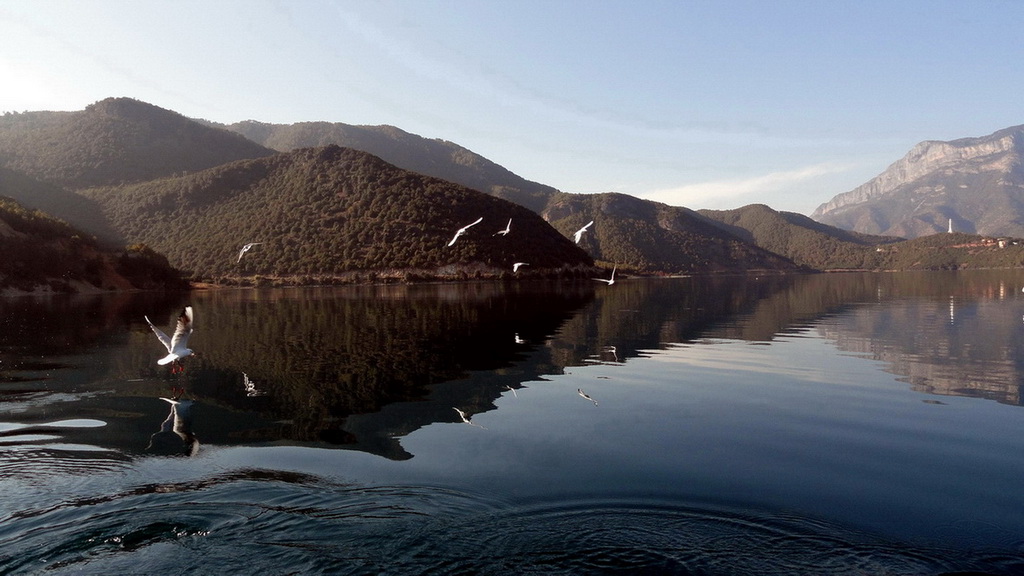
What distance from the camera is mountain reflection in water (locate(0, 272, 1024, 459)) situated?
50.4 feet

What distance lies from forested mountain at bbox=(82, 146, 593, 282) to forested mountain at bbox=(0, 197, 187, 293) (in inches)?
703

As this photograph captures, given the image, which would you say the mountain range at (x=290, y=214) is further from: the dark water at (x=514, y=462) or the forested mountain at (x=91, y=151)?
the dark water at (x=514, y=462)

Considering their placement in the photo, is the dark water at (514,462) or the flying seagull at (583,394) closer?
the dark water at (514,462)

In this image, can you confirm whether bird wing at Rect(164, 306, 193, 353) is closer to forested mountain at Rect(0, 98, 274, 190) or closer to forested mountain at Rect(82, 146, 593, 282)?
forested mountain at Rect(82, 146, 593, 282)

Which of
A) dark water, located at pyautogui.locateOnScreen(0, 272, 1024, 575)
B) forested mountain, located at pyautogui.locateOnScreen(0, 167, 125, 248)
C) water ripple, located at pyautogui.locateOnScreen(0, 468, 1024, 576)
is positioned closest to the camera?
water ripple, located at pyautogui.locateOnScreen(0, 468, 1024, 576)

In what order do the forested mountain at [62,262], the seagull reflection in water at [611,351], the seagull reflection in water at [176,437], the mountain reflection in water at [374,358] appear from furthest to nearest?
the forested mountain at [62,262], the seagull reflection in water at [611,351], the mountain reflection in water at [374,358], the seagull reflection in water at [176,437]

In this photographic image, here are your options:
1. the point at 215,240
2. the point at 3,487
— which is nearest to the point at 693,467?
the point at 3,487

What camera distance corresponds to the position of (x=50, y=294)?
79.8 m

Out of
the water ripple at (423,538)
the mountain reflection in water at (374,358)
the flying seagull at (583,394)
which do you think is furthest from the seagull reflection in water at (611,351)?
the water ripple at (423,538)

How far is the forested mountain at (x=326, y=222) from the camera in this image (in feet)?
379

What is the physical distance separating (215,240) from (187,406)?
123647mm

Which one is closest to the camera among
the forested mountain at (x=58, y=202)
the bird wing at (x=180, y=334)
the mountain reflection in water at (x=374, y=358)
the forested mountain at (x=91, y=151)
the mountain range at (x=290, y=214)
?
the mountain reflection in water at (x=374, y=358)

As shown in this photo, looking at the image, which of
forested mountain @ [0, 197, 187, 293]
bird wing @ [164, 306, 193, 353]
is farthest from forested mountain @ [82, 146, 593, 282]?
bird wing @ [164, 306, 193, 353]

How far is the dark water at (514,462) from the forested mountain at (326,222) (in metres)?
91.0
